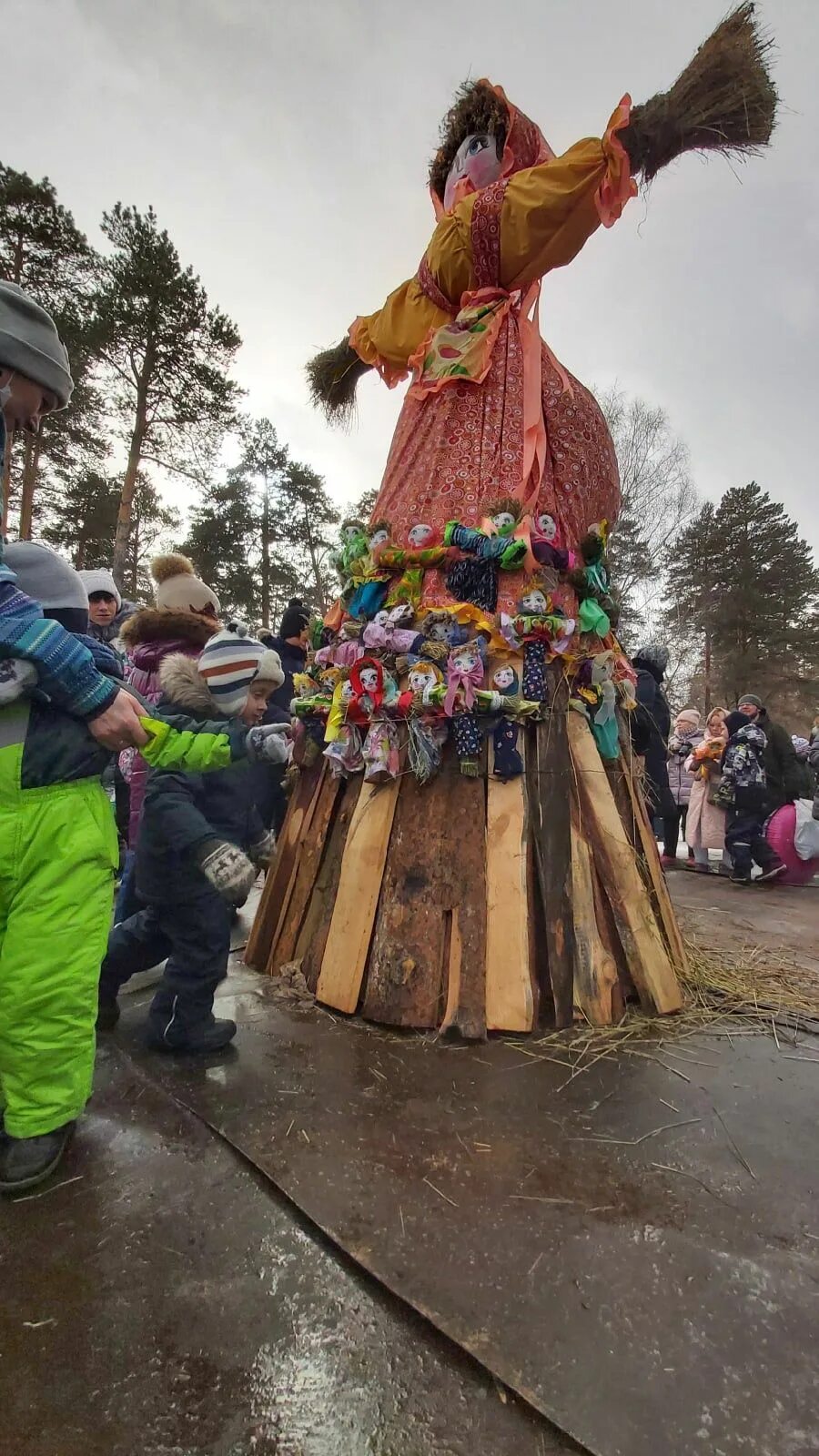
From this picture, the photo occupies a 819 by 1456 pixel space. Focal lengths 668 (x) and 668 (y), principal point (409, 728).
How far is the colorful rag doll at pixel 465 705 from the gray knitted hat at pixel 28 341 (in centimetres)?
166

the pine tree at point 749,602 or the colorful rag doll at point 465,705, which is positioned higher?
the pine tree at point 749,602

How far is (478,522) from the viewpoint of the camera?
3.14 meters

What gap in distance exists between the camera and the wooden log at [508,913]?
255 cm

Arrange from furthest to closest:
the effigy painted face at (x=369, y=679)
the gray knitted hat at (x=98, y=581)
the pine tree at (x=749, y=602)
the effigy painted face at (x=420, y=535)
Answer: the pine tree at (x=749, y=602), the gray knitted hat at (x=98, y=581), the effigy painted face at (x=420, y=535), the effigy painted face at (x=369, y=679)

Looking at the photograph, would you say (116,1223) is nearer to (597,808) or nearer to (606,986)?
(606,986)

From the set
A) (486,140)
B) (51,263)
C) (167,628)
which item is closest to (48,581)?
(167,628)

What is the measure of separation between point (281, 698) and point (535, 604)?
2.62m

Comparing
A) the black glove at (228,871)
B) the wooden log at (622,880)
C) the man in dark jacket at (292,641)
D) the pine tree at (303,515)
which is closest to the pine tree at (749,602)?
the pine tree at (303,515)

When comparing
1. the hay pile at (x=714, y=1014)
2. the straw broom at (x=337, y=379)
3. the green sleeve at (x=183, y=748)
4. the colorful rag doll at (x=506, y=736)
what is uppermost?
the straw broom at (x=337, y=379)

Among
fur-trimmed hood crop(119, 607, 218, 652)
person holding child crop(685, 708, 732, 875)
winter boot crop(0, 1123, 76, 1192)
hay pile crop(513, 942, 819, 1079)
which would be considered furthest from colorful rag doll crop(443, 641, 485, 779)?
person holding child crop(685, 708, 732, 875)

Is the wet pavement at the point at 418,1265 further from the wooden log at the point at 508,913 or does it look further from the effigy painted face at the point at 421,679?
the effigy painted face at the point at 421,679

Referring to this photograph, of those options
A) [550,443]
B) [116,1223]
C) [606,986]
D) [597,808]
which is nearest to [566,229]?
[550,443]

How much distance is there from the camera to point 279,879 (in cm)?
326

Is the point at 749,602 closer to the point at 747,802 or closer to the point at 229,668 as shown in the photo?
the point at 747,802
